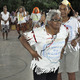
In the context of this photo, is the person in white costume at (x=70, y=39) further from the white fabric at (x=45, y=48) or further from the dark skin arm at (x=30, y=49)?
the dark skin arm at (x=30, y=49)

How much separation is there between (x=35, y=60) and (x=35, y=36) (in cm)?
34

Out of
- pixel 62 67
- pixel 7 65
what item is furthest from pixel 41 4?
pixel 62 67

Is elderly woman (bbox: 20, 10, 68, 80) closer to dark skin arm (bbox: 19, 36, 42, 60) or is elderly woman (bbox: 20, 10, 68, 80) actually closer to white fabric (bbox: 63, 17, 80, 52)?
dark skin arm (bbox: 19, 36, 42, 60)

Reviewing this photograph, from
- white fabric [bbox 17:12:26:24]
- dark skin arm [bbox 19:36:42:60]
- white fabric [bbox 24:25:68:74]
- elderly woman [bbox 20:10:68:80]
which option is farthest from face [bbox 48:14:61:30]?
white fabric [bbox 17:12:26:24]

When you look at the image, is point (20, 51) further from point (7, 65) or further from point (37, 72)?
point (37, 72)

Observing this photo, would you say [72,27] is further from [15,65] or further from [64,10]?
[15,65]

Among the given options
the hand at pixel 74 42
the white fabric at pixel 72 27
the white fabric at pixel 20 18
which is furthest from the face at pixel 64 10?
the white fabric at pixel 20 18

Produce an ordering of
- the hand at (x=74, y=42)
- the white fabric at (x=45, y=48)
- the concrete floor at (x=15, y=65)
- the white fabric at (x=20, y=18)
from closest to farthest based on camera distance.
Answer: the white fabric at (x=45, y=48), the hand at (x=74, y=42), the concrete floor at (x=15, y=65), the white fabric at (x=20, y=18)

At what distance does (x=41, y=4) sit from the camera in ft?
91.5

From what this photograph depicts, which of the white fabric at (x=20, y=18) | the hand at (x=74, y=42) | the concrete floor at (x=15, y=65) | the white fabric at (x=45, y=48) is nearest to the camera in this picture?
the white fabric at (x=45, y=48)

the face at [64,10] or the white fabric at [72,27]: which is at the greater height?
the face at [64,10]

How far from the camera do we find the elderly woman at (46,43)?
2.81 metres

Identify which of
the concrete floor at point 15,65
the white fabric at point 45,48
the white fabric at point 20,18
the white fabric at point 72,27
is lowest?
the concrete floor at point 15,65

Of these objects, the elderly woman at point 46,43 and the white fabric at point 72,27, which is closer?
the elderly woman at point 46,43
